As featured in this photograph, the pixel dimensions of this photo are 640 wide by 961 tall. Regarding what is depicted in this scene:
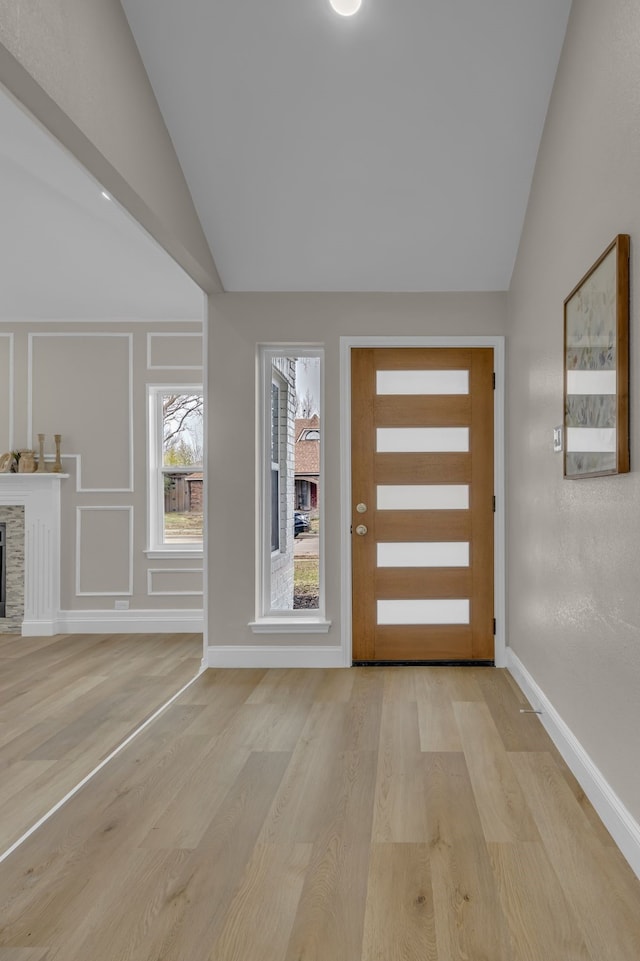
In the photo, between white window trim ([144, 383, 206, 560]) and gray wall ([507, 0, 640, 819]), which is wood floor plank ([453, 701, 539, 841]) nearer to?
gray wall ([507, 0, 640, 819])

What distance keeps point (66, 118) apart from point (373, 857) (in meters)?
2.56

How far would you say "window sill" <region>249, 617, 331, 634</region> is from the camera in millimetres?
4371

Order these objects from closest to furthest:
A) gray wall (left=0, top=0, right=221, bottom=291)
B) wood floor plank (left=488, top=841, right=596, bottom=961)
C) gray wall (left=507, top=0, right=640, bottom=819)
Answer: wood floor plank (left=488, top=841, right=596, bottom=961)
gray wall (left=0, top=0, right=221, bottom=291)
gray wall (left=507, top=0, right=640, bottom=819)

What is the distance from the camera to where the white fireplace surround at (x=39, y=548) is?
5.55m

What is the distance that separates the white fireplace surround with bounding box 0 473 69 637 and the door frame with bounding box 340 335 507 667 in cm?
252

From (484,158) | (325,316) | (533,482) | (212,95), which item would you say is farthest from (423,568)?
(212,95)

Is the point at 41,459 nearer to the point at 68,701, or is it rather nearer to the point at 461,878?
the point at 68,701

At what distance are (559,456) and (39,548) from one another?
13.8 ft

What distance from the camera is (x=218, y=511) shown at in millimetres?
4418

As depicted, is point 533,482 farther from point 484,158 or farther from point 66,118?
point 66,118

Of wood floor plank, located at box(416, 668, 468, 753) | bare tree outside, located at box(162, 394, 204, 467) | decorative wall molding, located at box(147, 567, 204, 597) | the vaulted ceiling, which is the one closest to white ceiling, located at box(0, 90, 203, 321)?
the vaulted ceiling

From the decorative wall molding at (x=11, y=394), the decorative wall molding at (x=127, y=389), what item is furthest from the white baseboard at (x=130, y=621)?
the decorative wall molding at (x=11, y=394)

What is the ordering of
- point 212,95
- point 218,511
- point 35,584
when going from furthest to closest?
point 35,584 → point 218,511 → point 212,95

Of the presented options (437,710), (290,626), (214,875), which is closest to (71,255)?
(290,626)
